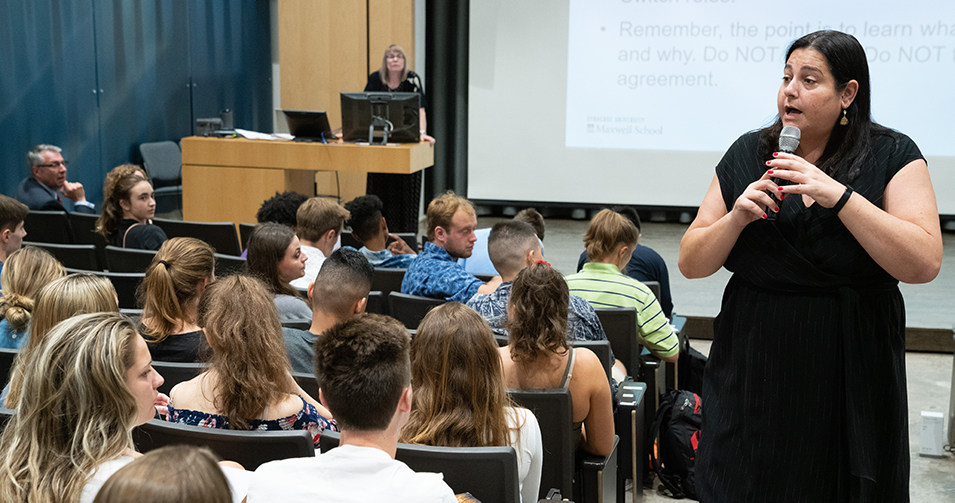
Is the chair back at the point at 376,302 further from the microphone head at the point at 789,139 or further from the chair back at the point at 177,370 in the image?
the microphone head at the point at 789,139

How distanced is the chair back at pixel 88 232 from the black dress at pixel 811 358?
4.33 metres

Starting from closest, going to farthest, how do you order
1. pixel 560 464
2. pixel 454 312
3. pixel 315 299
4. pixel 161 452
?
pixel 161 452, pixel 454 312, pixel 560 464, pixel 315 299

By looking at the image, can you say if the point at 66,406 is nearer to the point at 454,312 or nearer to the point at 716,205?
the point at 454,312

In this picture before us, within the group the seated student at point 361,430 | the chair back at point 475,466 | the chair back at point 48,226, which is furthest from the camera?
the chair back at point 48,226

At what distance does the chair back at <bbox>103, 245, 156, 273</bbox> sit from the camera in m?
3.90

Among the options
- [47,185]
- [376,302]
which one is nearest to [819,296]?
[376,302]

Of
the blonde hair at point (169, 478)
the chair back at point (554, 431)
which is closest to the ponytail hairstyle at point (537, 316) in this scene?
the chair back at point (554, 431)

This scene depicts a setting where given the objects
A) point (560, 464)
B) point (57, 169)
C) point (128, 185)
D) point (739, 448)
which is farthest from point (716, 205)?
point (57, 169)

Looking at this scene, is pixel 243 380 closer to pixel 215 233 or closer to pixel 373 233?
pixel 373 233

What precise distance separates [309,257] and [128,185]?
125cm

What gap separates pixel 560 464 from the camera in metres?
2.26

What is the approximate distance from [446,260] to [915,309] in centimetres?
366

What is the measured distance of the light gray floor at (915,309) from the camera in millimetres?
3371

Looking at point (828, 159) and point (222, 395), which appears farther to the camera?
point (222, 395)
